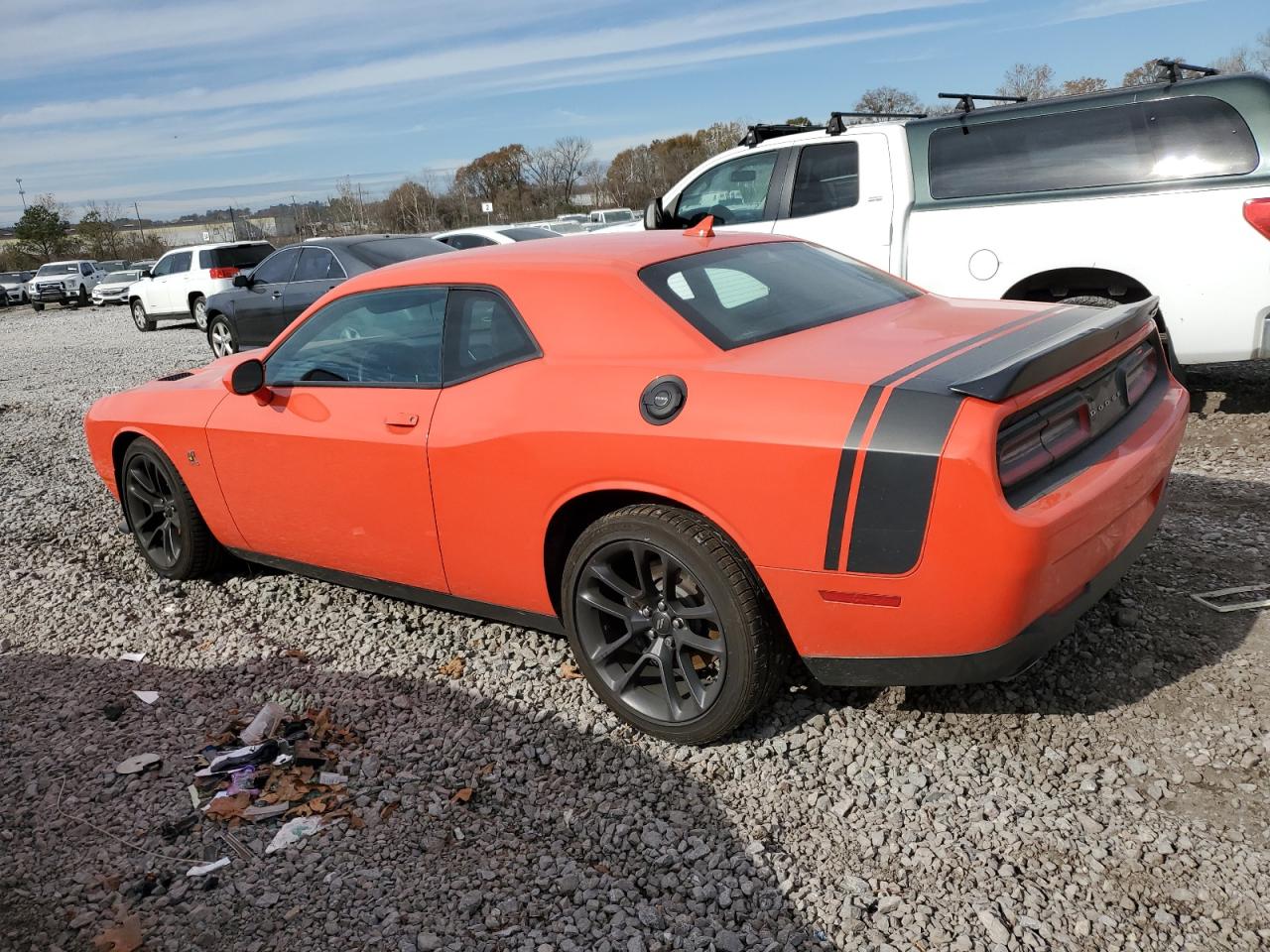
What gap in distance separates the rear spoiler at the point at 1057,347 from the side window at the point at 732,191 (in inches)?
181

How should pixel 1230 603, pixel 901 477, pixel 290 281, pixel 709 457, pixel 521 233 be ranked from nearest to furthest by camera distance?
pixel 901 477
pixel 709 457
pixel 1230 603
pixel 290 281
pixel 521 233

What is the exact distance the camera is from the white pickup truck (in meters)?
5.68

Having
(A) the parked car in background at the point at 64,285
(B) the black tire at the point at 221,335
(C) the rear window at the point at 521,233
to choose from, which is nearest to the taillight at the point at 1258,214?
(B) the black tire at the point at 221,335

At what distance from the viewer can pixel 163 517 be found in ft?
16.9

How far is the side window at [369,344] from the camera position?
3777mm

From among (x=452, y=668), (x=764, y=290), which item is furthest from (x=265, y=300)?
(x=764, y=290)

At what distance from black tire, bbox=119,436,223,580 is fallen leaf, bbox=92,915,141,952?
8.24 feet

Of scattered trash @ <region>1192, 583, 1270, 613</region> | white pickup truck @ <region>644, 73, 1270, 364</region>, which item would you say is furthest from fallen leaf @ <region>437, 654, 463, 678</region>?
white pickup truck @ <region>644, 73, 1270, 364</region>

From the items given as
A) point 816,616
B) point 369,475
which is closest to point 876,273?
point 816,616

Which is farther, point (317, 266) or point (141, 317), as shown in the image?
point (141, 317)

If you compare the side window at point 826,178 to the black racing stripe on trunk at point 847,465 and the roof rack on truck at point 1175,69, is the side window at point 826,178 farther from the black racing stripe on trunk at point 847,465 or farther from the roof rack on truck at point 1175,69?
the black racing stripe on trunk at point 847,465

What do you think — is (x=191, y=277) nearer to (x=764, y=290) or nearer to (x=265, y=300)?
(x=265, y=300)

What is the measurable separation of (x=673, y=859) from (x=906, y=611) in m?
0.93

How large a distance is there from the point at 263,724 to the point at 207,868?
0.81 metres
